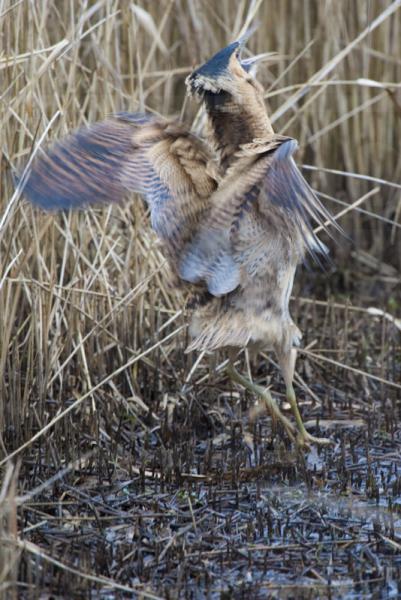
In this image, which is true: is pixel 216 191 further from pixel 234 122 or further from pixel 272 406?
pixel 272 406

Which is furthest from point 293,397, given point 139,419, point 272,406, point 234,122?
point 234,122

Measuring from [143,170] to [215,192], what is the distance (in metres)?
0.26

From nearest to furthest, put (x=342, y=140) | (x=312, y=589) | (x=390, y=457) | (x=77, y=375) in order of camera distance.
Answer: (x=312, y=589) < (x=390, y=457) < (x=77, y=375) < (x=342, y=140)

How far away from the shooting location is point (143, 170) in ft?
12.4

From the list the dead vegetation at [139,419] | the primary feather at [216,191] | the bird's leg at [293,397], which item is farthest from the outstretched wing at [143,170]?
the bird's leg at [293,397]

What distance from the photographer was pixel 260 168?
143 inches

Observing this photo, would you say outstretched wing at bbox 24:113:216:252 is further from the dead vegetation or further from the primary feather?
the dead vegetation

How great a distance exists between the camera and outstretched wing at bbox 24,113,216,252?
3.69 m

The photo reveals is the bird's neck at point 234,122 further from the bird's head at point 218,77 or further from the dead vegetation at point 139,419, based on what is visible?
the dead vegetation at point 139,419

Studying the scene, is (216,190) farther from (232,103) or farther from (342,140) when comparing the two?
(342,140)

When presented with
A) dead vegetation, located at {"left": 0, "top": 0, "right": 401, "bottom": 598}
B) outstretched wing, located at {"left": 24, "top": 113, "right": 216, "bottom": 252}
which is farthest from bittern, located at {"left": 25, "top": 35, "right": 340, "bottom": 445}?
dead vegetation, located at {"left": 0, "top": 0, "right": 401, "bottom": 598}

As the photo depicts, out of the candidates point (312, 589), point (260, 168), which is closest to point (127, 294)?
point (260, 168)

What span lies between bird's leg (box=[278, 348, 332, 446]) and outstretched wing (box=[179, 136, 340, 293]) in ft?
1.35

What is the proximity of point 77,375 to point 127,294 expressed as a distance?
40 centimetres
